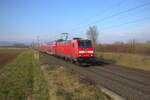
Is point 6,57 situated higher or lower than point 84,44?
lower

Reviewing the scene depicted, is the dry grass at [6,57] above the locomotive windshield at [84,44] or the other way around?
the other way around

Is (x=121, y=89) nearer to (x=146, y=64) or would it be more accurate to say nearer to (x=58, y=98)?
(x=58, y=98)

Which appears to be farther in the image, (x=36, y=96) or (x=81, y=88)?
(x=81, y=88)

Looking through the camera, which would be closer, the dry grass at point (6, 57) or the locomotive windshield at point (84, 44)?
the locomotive windshield at point (84, 44)

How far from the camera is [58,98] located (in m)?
8.49

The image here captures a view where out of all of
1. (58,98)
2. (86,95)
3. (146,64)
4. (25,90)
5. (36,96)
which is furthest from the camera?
(146,64)

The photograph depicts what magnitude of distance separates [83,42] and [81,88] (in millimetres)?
14412

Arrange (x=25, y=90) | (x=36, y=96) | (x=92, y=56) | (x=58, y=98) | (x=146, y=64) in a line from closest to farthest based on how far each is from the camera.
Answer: (x=58, y=98)
(x=36, y=96)
(x=25, y=90)
(x=146, y=64)
(x=92, y=56)

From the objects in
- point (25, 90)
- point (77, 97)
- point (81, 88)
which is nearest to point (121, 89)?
point (81, 88)

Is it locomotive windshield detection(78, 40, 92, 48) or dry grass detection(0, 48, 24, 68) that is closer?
locomotive windshield detection(78, 40, 92, 48)

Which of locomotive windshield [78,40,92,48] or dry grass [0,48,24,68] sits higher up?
locomotive windshield [78,40,92,48]

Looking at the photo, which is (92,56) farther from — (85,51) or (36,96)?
(36,96)

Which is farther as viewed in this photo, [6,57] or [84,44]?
[6,57]

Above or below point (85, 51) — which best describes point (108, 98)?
below
